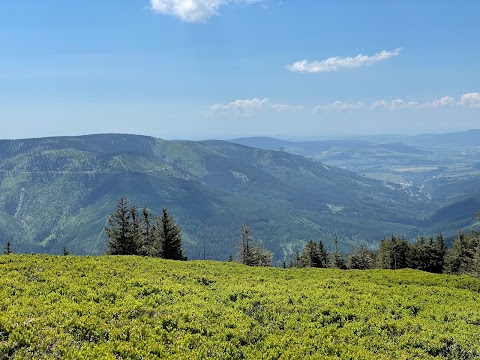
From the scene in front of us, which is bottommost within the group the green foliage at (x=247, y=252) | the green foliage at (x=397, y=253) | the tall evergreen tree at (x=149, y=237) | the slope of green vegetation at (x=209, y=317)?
the green foliage at (x=397, y=253)

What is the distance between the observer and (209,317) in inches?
743

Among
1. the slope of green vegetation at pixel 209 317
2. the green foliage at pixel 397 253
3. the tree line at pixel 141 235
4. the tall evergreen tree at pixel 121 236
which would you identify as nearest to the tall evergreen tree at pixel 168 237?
the tree line at pixel 141 235

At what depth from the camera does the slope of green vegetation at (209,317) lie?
14.8 metres

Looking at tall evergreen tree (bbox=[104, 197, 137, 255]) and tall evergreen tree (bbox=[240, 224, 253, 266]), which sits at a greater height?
tall evergreen tree (bbox=[104, 197, 137, 255])

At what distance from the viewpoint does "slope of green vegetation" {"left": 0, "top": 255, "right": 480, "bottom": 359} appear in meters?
14.8

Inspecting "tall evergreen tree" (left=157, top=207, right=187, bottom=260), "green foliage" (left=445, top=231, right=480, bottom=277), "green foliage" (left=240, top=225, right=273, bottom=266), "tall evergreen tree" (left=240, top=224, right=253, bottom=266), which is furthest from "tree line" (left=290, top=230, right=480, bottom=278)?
"tall evergreen tree" (left=157, top=207, right=187, bottom=260)

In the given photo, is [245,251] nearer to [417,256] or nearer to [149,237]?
[149,237]

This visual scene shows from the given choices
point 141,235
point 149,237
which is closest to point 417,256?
point 149,237

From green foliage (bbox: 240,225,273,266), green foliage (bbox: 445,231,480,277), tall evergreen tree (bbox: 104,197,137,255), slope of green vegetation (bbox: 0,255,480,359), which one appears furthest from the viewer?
green foliage (bbox: 445,231,480,277)

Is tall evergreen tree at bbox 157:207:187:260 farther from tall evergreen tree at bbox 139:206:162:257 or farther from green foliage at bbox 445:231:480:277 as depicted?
green foliage at bbox 445:231:480:277

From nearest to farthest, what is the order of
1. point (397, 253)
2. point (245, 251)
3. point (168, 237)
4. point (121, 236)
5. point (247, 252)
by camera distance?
point (121, 236) < point (168, 237) < point (247, 252) < point (245, 251) < point (397, 253)

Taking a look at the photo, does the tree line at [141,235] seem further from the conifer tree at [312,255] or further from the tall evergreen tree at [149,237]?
the conifer tree at [312,255]

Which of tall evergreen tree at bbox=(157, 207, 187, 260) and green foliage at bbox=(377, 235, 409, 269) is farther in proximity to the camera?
green foliage at bbox=(377, 235, 409, 269)

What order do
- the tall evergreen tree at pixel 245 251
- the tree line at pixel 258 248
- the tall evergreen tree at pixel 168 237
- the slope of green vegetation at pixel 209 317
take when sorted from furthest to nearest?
1. the tall evergreen tree at pixel 245 251
2. the tall evergreen tree at pixel 168 237
3. the tree line at pixel 258 248
4. the slope of green vegetation at pixel 209 317
